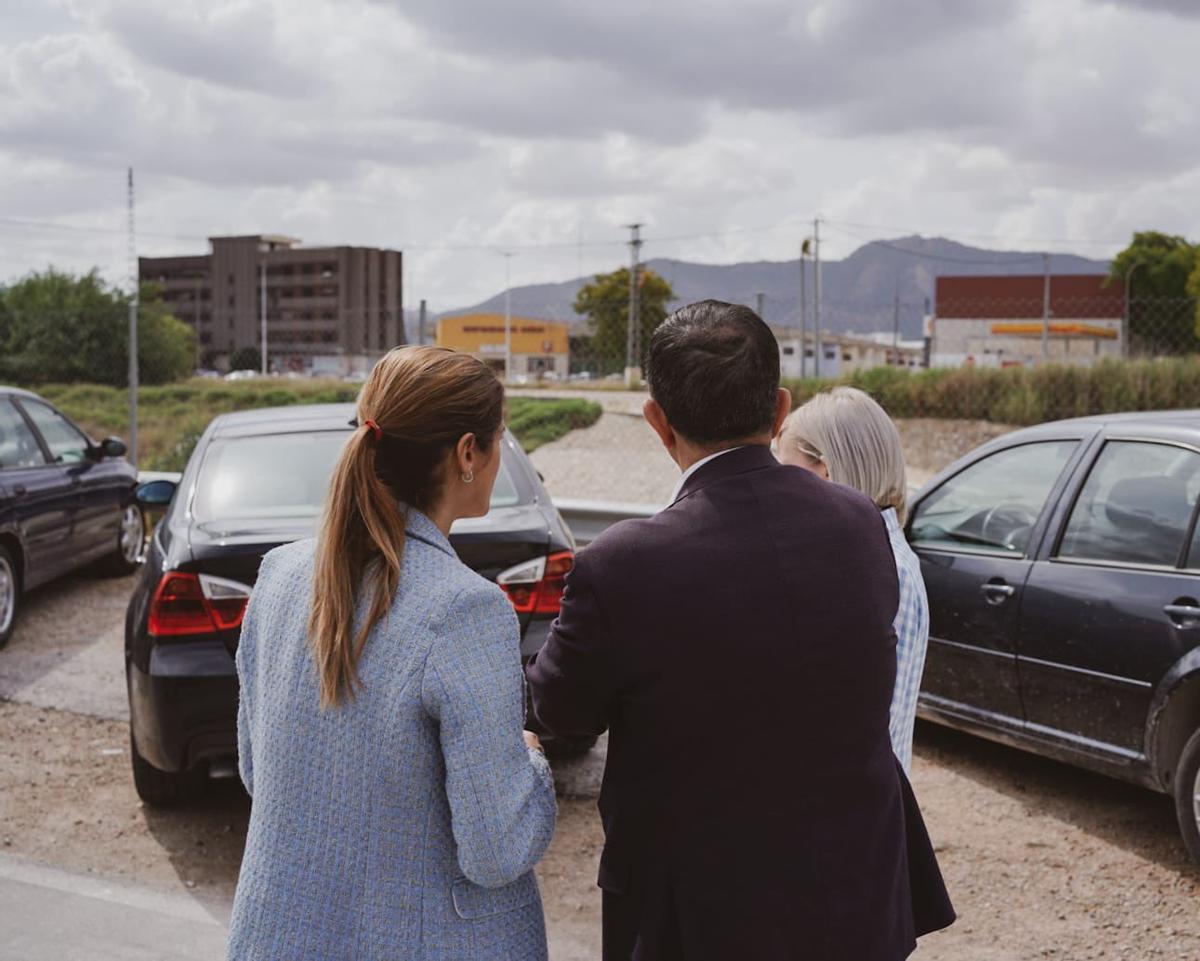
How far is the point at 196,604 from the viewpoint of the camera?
492 cm

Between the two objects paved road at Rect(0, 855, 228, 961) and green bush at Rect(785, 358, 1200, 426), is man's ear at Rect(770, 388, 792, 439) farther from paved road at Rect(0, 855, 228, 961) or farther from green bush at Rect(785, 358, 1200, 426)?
green bush at Rect(785, 358, 1200, 426)

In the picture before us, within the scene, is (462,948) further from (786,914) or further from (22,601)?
(22,601)

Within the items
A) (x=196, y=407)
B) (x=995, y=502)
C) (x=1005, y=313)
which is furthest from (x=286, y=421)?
(x=1005, y=313)

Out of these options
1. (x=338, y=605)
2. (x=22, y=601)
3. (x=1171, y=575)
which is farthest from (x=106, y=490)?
(x=338, y=605)

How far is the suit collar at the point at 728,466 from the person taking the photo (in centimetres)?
200

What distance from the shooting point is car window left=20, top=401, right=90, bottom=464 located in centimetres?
962

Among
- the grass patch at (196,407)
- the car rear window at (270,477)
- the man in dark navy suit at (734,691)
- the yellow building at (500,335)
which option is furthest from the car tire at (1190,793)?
the yellow building at (500,335)

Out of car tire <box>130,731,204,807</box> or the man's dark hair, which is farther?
car tire <box>130,731,204,807</box>

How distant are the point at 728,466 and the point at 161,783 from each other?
14.1ft

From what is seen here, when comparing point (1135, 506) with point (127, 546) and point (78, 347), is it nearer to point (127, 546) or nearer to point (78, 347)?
point (127, 546)

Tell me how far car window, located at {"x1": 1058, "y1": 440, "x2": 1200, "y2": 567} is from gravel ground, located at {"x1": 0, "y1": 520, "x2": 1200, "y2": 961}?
1149 millimetres

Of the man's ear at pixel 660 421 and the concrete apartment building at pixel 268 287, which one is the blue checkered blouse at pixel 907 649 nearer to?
the man's ear at pixel 660 421

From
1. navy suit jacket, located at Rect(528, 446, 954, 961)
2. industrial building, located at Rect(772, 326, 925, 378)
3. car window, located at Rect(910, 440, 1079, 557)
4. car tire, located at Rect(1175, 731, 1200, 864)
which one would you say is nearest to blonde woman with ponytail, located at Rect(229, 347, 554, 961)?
navy suit jacket, located at Rect(528, 446, 954, 961)

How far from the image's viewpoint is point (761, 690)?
190cm
